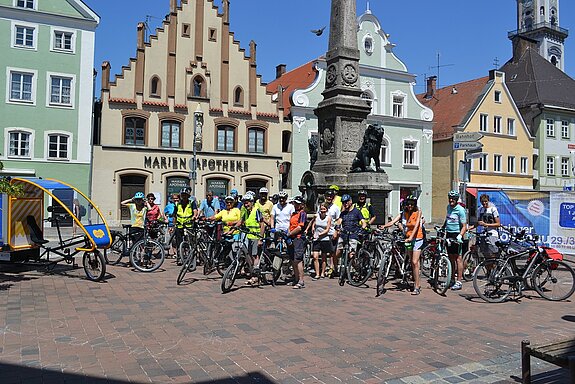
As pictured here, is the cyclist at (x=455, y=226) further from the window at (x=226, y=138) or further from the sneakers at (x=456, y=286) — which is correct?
the window at (x=226, y=138)

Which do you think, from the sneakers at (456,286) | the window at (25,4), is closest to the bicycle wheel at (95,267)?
the sneakers at (456,286)

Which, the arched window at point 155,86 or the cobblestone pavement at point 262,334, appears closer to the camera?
the cobblestone pavement at point 262,334

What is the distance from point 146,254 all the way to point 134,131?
2121 centimetres

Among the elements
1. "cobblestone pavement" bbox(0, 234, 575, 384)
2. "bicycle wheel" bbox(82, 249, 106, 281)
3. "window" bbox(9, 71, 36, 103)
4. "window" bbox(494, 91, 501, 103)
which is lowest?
"cobblestone pavement" bbox(0, 234, 575, 384)

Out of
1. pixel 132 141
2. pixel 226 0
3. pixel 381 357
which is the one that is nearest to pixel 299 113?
pixel 226 0

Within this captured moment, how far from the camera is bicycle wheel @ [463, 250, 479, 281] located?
11242 millimetres

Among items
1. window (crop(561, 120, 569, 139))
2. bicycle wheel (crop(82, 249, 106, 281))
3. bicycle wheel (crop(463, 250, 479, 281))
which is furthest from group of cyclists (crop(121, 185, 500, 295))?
window (crop(561, 120, 569, 139))

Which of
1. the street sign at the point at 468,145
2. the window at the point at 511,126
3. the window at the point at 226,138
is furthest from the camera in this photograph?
the window at the point at 511,126

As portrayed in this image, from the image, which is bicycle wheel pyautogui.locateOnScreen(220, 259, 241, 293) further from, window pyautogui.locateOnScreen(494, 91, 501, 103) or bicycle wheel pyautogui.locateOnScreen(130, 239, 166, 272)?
window pyautogui.locateOnScreen(494, 91, 501, 103)

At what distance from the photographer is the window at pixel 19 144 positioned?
2928cm

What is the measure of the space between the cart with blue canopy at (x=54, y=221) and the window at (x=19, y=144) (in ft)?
64.7

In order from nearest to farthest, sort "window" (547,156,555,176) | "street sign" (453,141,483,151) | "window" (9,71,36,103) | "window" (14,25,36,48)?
"street sign" (453,141,483,151) → "window" (9,71,36,103) → "window" (14,25,36,48) → "window" (547,156,555,176)

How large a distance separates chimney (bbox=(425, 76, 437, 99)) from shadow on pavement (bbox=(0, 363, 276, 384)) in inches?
1772

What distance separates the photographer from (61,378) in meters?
4.85
